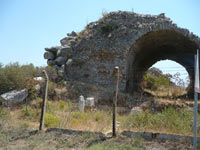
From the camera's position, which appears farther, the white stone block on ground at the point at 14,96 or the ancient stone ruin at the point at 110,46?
the ancient stone ruin at the point at 110,46

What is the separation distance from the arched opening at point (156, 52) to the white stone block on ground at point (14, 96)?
5169 mm

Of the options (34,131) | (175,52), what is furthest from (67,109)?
(175,52)

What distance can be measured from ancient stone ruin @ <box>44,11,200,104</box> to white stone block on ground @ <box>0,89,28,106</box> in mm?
2448

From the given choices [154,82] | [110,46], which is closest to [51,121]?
[110,46]

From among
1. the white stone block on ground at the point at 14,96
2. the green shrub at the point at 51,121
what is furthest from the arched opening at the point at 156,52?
the white stone block on ground at the point at 14,96

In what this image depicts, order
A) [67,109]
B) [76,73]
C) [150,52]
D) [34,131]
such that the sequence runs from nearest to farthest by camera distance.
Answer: [34,131] → [67,109] → [76,73] → [150,52]

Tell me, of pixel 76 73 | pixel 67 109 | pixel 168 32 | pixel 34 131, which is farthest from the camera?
pixel 76 73

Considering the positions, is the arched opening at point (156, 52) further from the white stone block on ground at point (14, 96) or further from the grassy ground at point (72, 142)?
the grassy ground at point (72, 142)

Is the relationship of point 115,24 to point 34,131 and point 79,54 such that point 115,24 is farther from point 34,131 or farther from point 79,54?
point 34,131

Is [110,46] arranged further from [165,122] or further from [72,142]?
[72,142]

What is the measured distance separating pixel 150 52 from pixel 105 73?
15.0 feet

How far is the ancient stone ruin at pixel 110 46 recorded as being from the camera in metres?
10.2

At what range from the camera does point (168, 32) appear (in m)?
10.3

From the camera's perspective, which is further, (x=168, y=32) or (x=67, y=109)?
(x=168, y=32)
